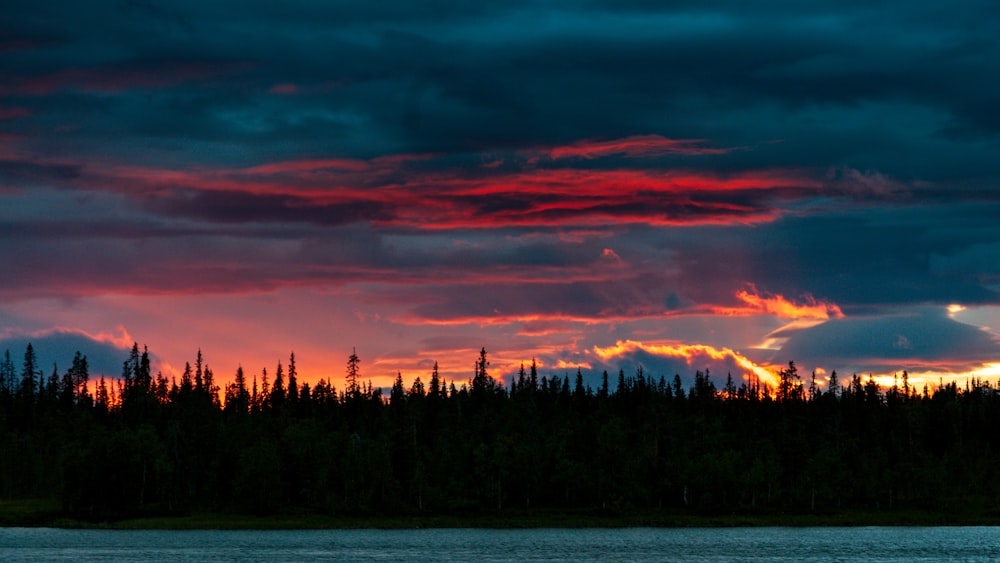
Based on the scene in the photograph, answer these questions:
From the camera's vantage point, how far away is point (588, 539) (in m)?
175

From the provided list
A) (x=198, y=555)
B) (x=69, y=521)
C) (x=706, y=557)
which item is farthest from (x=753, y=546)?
(x=69, y=521)

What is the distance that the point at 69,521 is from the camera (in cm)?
19650

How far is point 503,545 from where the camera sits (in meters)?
159

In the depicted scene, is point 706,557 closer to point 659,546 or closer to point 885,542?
point 659,546

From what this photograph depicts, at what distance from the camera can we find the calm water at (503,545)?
460 ft

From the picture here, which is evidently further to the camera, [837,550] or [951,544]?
[951,544]

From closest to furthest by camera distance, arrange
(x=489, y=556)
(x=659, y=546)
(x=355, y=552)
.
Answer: (x=489, y=556) → (x=355, y=552) → (x=659, y=546)

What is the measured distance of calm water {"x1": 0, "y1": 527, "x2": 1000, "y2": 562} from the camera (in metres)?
140

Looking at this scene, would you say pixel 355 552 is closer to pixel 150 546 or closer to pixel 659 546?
pixel 150 546

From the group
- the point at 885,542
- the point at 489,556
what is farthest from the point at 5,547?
the point at 885,542

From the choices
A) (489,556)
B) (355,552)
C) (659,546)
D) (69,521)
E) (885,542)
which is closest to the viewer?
(489,556)

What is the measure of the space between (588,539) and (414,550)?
34572mm

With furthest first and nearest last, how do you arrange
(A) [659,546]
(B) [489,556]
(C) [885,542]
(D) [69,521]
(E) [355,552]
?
(D) [69,521], (C) [885,542], (A) [659,546], (E) [355,552], (B) [489,556]

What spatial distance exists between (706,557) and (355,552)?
45.3 metres
